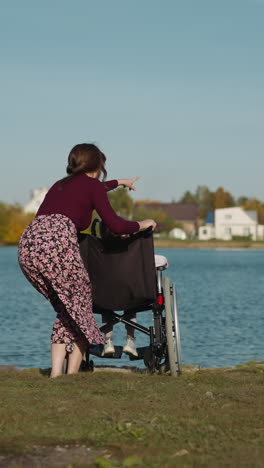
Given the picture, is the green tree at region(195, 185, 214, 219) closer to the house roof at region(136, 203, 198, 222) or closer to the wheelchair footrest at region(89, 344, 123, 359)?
the house roof at region(136, 203, 198, 222)

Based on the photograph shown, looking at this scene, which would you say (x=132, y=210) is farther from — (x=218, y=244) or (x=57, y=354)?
(x=57, y=354)

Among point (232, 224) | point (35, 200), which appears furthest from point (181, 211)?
point (35, 200)

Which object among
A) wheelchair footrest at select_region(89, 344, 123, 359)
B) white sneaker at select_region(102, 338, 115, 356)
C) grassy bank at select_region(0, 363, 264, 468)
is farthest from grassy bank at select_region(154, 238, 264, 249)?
grassy bank at select_region(0, 363, 264, 468)

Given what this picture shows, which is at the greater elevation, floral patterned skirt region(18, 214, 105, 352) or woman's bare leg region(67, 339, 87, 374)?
floral patterned skirt region(18, 214, 105, 352)

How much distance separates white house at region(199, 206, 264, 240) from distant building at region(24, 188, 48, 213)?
94.1 feet

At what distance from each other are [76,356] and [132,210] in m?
136

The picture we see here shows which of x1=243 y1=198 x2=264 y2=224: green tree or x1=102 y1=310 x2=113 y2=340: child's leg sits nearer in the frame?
x1=102 y1=310 x2=113 y2=340: child's leg

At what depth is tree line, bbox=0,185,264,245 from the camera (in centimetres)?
11962

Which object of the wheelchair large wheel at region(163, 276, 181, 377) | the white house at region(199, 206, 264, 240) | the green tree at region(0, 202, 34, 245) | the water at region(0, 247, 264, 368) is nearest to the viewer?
the wheelchair large wheel at region(163, 276, 181, 377)

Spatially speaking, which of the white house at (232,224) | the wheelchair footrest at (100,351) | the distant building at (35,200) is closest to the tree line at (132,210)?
the white house at (232,224)

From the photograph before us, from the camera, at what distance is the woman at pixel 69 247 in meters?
6.40

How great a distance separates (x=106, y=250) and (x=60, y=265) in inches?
24.4

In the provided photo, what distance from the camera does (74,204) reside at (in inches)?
258

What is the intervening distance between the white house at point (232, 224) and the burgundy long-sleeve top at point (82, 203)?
423ft
